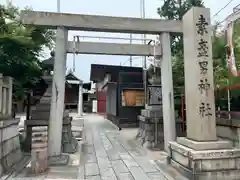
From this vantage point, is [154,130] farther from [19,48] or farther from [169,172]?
[19,48]

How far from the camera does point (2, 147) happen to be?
5.71 meters

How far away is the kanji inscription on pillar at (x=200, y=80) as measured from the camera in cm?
551

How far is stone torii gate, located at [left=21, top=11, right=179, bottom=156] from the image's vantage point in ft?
23.8

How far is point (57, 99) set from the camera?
7.27 metres

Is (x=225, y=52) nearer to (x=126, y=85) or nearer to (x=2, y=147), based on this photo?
(x=2, y=147)

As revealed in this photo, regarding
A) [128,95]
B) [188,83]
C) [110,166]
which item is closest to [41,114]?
[110,166]

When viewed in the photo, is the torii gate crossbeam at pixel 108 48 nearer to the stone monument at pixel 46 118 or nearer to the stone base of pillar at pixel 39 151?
the stone monument at pixel 46 118

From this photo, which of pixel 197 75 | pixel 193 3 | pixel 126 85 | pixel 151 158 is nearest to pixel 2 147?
pixel 151 158

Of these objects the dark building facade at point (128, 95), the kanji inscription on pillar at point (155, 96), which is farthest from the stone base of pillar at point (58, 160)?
the dark building facade at point (128, 95)

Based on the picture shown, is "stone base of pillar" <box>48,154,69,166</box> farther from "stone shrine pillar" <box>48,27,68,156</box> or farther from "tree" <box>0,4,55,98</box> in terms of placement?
"tree" <box>0,4,55,98</box>

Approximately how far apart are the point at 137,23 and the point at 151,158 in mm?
4482

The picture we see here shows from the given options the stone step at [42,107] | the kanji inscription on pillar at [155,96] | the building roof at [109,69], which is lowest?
the stone step at [42,107]

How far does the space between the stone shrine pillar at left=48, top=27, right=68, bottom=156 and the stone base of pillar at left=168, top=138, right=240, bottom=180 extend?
385 centimetres

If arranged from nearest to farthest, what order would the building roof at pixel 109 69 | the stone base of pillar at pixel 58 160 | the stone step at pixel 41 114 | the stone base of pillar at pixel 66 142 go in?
the stone base of pillar at pixel 58 160 < the stone base of pillar at pixel 66 142 < the stone step at pixel 41 114 < the building roof at pixel 109 69
